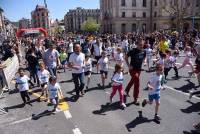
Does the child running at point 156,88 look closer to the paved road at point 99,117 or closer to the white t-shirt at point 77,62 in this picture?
the paved road at point 99,117

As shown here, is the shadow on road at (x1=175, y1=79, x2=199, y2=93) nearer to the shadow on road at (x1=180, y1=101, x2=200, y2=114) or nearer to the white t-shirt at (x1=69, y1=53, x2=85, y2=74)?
the shadow on road at (x1=180, y1=101, x2=200, y2=114)

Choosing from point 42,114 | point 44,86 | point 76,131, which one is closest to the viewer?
point 76,131

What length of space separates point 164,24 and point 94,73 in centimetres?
6135

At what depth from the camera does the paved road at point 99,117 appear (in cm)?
697

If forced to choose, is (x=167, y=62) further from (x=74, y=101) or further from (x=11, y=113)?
(x=11, y=113)

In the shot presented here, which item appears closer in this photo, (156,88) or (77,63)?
(156,88)

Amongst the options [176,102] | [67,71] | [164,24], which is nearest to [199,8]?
[164,24]

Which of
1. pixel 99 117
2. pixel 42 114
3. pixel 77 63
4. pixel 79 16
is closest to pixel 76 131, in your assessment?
pixel 99 117

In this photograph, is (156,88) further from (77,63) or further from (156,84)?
(77,63)

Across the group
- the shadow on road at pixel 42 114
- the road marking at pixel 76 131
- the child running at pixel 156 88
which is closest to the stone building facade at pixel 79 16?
the shadow on road at pixel 42 114

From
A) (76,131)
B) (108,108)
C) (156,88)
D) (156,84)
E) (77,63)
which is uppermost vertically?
(77,63)

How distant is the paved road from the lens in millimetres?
6973

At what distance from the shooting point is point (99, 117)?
7836 mm

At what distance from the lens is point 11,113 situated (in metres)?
8.69
